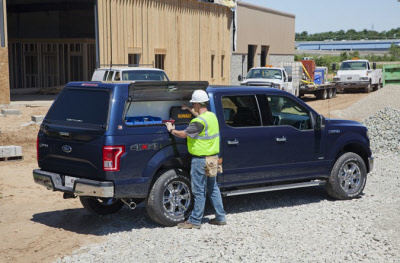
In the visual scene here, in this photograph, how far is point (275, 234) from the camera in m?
7.99

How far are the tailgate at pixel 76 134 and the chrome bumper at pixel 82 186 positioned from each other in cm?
11

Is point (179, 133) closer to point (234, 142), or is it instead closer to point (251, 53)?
point (234, 142)

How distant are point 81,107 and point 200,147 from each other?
5.81 feet

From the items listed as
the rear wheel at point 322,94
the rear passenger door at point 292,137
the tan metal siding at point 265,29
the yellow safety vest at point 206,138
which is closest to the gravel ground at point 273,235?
the rear passenger door at point 292,137

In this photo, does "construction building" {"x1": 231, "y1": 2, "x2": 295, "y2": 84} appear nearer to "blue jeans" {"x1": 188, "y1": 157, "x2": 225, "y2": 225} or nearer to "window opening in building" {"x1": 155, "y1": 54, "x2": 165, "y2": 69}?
"window opening in building" {"x1": 155, "y1": 54, "x2": 165, "y2": 69}

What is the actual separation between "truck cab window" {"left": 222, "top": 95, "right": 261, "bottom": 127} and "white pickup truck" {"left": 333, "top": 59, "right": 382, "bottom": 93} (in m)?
30.8

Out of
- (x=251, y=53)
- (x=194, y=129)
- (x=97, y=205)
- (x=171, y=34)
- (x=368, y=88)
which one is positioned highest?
(x=171, y=34)

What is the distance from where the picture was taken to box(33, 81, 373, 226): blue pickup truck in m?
7.73

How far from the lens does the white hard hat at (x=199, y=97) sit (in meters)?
8.09

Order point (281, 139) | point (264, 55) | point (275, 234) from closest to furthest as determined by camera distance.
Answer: point (275, 234) → point (281, 139) → point (264, 55)

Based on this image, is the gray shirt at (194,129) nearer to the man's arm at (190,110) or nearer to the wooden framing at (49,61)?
the man's arm at (190,110)

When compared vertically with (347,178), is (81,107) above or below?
above

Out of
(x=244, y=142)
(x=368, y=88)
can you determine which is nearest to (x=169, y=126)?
(x=244, y=142)

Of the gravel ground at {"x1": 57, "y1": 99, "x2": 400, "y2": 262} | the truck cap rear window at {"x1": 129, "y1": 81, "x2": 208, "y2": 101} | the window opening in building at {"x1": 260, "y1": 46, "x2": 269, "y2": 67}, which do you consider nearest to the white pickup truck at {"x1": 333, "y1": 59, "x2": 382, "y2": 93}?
the window opening in building at {"x1": 260, "y1": 46, "x2": 269, "y2": 67}
